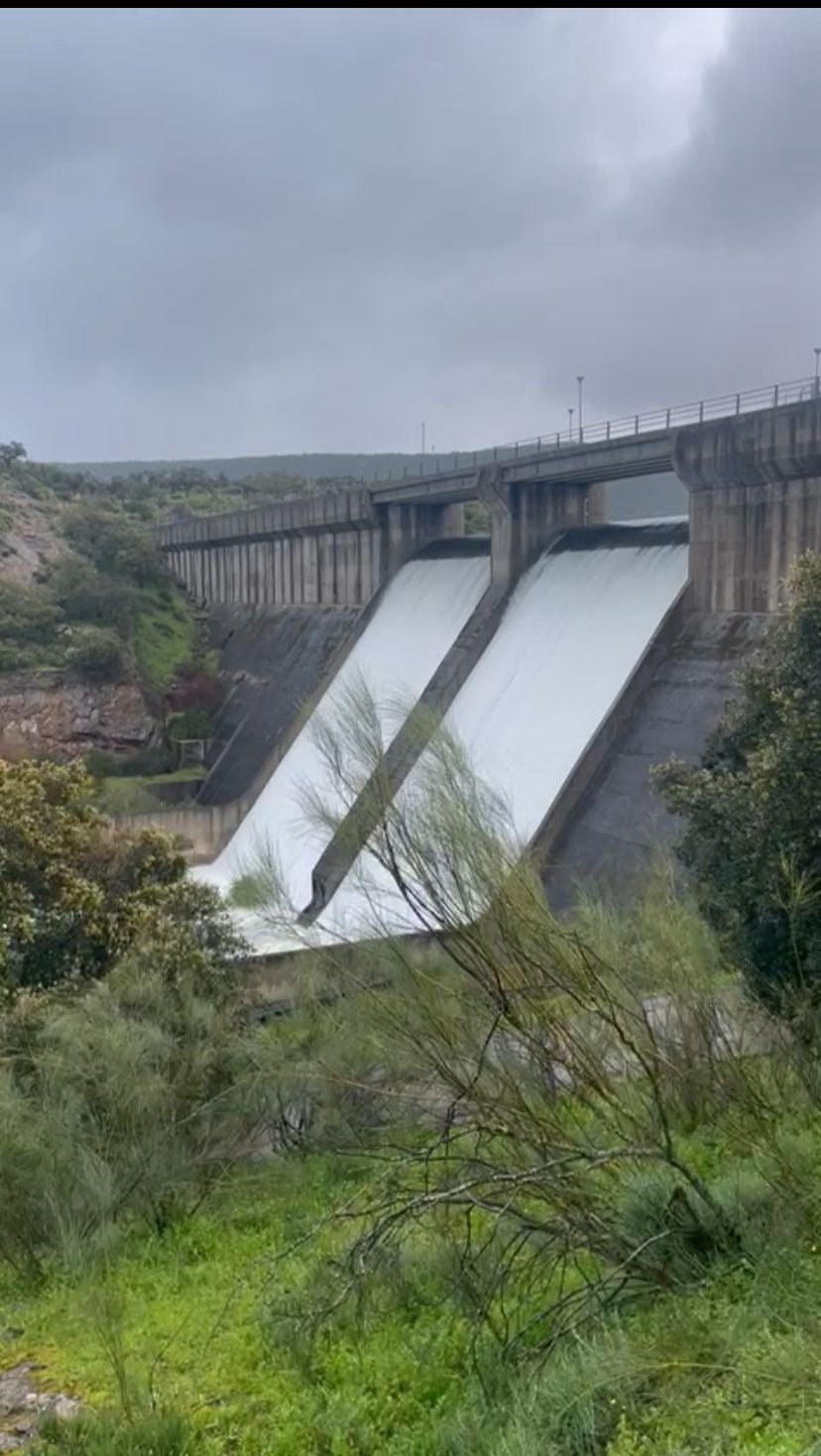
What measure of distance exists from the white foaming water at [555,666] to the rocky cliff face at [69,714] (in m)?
11.4

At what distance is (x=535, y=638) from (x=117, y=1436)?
14415mm

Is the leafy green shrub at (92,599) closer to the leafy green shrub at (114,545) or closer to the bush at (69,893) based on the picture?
the leafy green shrub at (114,545)

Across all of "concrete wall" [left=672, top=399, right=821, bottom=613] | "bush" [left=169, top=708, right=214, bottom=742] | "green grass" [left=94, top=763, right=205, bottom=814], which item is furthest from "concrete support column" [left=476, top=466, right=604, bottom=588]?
"bush" [left=169, top=708, right=214, bottom=742]

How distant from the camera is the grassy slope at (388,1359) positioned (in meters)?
3.76

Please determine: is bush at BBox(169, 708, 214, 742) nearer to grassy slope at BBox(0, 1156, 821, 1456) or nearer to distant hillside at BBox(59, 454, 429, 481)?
grassy slope at BBox(0, 1156, 821, 1456)

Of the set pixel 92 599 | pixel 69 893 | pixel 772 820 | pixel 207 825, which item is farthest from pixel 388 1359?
pixel 92 599

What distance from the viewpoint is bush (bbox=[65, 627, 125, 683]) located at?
90.5 ft

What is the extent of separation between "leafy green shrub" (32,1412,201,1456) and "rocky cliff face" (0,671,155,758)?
21938mm

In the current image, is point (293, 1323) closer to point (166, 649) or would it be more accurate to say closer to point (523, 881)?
point (523, 881)

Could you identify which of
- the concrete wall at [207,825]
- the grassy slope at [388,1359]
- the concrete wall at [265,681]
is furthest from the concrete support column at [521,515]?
the grassy slope at [388,1359]

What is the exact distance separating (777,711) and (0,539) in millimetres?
34506

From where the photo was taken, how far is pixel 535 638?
723 inches

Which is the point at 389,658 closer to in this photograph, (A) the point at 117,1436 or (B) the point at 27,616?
(B) the point at 27,616

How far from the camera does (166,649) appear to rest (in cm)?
3200
